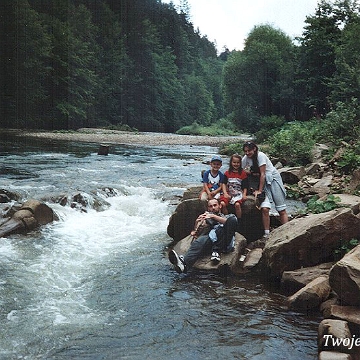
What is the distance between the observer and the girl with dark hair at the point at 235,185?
26.7 ft

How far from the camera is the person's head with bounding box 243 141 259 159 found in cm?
827

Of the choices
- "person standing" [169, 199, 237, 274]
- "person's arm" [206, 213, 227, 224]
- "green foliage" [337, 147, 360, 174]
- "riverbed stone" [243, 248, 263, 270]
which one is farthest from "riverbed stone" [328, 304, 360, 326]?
"green foliage" [337, 147, 360, 174]

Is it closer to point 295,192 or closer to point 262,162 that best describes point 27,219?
point 262,162

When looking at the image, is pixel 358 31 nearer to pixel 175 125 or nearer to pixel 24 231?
pixel 24 231

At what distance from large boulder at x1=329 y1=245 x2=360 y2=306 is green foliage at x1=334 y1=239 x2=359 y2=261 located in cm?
120

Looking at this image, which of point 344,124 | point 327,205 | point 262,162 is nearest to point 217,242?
point 262,162

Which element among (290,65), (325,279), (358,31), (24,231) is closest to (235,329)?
(325,279)

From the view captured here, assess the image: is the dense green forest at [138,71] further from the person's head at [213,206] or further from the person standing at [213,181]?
the person's head at [213,206]

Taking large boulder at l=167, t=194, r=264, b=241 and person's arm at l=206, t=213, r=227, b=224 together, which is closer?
person's arm at l=206, t=213, r=227, b=224

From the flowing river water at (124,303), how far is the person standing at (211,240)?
26 cm

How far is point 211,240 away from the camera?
748 cm

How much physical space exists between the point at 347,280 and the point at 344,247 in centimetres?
152

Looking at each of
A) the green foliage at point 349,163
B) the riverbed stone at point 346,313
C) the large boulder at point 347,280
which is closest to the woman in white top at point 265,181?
the large boulder at point 347,280

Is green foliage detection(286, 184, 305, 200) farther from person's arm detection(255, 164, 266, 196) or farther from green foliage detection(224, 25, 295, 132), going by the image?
green foliage detection(224, 25, 295, 132)
